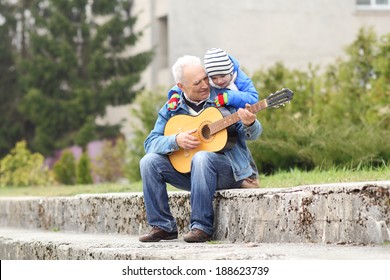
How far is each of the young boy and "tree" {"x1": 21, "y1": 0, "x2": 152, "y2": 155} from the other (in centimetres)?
2413

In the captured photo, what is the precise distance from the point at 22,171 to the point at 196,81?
13.7 meters

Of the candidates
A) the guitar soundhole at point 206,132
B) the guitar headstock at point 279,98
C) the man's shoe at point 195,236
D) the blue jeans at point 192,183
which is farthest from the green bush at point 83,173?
the guitar headstock at point 279,98

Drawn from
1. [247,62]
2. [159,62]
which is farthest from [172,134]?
[159,62]

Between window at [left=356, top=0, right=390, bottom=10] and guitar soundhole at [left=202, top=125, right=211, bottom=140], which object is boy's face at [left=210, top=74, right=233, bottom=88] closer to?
guitar soundhole at [left=202, top=125, right=211, bottom=140]

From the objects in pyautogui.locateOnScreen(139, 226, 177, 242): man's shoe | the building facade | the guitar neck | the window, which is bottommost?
pyautogui.locateOnScreen(139, 226, 177, 242): man's shoe

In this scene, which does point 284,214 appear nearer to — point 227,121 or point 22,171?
point 227,121

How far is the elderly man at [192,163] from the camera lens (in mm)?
7465

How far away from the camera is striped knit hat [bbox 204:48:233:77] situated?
754cm

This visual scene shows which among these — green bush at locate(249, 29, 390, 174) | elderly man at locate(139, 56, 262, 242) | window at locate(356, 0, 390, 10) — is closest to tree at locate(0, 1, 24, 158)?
window at locate(356, 0, 390, 10)

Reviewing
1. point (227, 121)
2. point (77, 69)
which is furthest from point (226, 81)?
point (77, 69)

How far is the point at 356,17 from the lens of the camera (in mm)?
31016

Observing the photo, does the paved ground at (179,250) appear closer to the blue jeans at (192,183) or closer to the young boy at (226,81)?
the blue jeans at (192,183)

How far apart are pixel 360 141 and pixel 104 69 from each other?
22.5 meters

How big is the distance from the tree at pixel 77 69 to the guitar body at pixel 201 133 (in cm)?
2395
